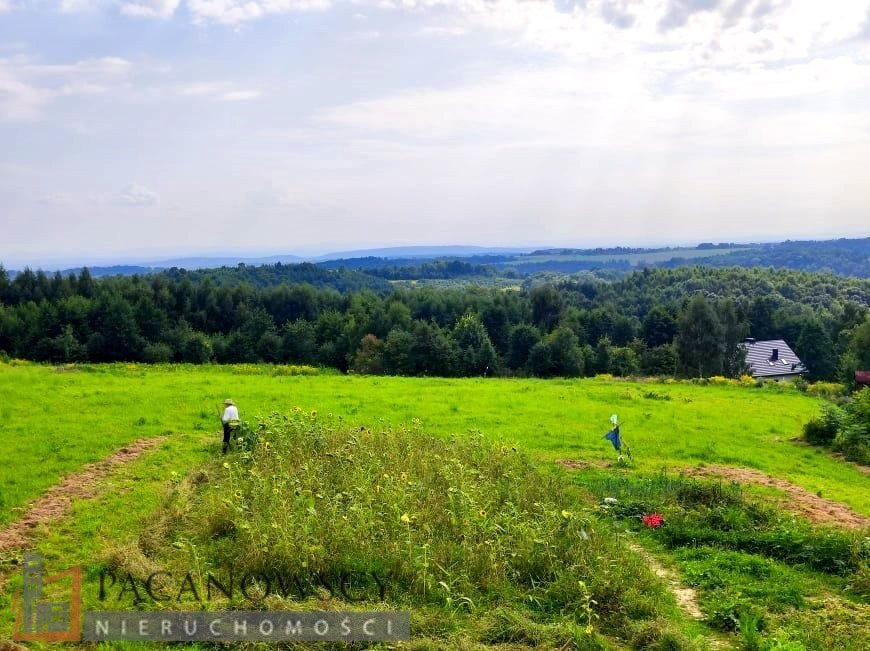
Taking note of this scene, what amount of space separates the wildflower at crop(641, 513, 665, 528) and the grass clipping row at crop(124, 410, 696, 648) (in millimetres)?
1245

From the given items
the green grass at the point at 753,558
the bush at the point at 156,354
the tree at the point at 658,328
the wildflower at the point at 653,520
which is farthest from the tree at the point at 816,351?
the wildflower at the point at 653,520

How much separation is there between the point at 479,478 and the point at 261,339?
57.1 m

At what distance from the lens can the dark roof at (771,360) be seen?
68.4 m

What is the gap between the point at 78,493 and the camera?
12344 millimetres

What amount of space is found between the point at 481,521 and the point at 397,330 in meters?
48.3

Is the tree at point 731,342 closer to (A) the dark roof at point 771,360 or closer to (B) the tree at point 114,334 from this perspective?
(A) the dark roof at point 771,360

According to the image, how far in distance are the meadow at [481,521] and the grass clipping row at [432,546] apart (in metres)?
0.03

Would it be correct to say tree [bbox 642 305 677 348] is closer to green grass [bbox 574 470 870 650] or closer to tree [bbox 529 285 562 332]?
tree [bbox 529 285 562 332]

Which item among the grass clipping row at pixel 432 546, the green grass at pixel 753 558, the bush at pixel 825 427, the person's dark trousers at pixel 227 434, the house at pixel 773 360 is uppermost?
the person's dark trousers at pixel 227 434

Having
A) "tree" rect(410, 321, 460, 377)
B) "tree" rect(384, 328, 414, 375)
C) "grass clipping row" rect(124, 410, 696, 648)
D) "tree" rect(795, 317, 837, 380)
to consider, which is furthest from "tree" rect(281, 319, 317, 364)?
"tree" rect(795, 317, 837, 380)

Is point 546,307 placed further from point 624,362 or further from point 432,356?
point 432,356

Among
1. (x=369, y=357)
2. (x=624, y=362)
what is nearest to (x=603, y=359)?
(x=624, y=362)

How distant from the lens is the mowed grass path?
15.9 metres

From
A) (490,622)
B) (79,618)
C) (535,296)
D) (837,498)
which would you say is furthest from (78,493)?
(535,296)
